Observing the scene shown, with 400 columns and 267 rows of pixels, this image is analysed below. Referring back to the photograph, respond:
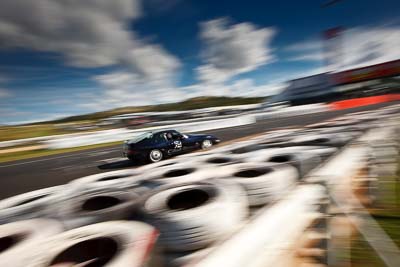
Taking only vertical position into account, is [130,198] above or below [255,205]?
above

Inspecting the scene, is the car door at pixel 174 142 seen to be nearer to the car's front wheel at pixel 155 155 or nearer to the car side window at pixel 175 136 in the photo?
the car side window at pixel 175 136

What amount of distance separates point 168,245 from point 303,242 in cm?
128

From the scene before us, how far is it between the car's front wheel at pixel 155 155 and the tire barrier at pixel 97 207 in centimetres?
526

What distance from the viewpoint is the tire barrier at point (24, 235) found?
2486 millimetres

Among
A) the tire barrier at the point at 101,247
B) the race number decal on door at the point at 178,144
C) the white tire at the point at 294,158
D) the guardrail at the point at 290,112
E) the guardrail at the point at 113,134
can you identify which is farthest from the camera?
the guardrail at the point at 290,112

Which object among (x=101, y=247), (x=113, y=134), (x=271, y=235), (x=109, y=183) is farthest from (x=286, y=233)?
(x=113, y=134)

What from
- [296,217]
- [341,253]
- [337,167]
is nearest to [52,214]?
[296,217]

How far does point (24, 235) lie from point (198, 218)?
182 cm

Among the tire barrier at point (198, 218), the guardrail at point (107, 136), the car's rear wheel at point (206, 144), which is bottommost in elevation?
the tire barrier at point (198, 218)

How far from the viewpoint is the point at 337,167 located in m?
3.79

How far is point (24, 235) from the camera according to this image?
2977 millimetres

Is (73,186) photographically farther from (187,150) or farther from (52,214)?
(187,150)

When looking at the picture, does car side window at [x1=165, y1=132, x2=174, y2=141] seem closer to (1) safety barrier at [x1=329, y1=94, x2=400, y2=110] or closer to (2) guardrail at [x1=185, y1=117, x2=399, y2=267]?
(2) guardrail at [x1=185, y1=117, x2=399, y2=267]

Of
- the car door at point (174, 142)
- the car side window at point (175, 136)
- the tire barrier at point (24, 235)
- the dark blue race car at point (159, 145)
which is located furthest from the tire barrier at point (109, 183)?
the car side window at point (175, 136)
